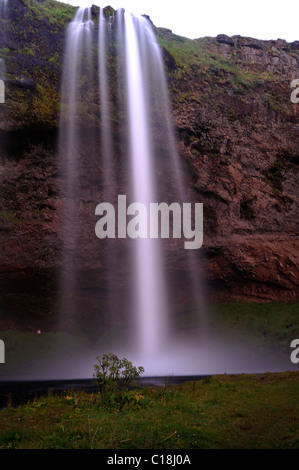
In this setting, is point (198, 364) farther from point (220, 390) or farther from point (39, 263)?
point (39, 263)

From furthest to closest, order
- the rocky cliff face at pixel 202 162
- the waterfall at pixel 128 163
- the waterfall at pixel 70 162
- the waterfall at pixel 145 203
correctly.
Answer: the waterfall at pixel 145 203
the waterfall at pixel 128 163
the waterfall at pixel 70 162
the rocky cliff face at pixel 202 162

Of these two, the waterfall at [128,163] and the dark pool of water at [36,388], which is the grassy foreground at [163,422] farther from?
the waterfall at [128,163]

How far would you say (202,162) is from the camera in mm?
34344

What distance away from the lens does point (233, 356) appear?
27578 millimetres

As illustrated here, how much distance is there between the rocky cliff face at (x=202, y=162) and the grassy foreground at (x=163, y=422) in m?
19.2

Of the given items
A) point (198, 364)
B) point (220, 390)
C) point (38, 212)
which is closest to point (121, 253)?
point (38, 212)

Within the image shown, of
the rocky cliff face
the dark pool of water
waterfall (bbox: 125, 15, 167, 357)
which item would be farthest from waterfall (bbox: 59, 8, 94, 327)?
the dark pool of water

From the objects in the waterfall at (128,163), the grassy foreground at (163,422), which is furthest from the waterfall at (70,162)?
the grassy foreground at (163,422)

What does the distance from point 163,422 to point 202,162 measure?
27719mm

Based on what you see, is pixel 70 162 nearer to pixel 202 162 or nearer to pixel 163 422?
pixel 202 162

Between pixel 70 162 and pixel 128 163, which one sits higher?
Result: pixel 128 163

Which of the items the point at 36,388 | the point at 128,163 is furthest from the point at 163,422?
Result: the point at 128,163

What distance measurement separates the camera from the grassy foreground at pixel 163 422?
784 cm

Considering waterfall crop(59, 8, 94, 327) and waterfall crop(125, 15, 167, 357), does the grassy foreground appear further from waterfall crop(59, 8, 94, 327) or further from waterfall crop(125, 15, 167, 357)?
waterfall crop(59, 8, 94, 327)
